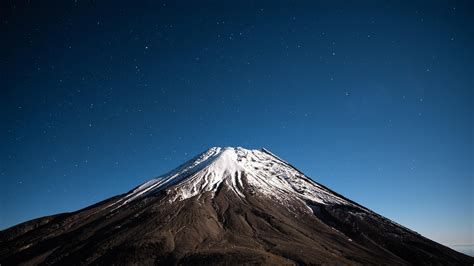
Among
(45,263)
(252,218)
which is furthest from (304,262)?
(45,263)

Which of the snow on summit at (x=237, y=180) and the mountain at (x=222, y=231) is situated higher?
the snow on summit at (x=237, y=180)

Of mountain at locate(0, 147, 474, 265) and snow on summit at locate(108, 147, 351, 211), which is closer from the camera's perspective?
mountain at locate(0, 147, 474, 265)

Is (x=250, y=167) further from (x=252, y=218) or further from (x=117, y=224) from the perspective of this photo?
(x=117, y=224)

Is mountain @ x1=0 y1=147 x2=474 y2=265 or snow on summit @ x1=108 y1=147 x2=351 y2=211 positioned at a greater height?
snow on summit @ x1=108 y1=147 x2=351 y2=211

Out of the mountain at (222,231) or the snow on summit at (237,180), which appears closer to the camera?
the mountain at (222,231)

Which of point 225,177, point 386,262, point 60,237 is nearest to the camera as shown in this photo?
point 386,262
